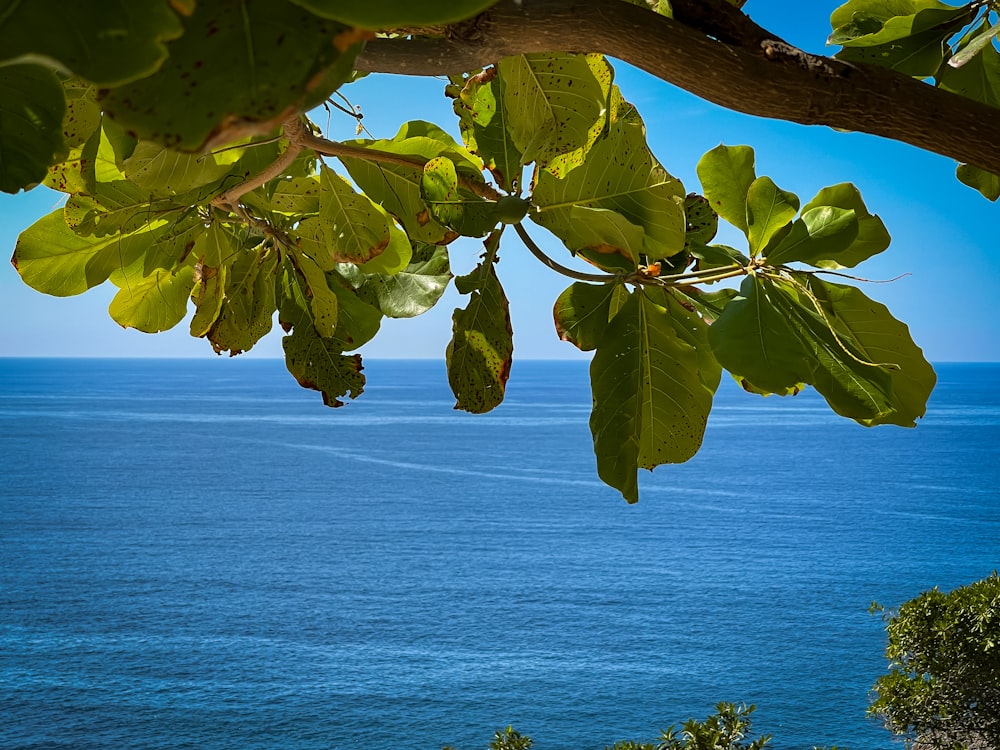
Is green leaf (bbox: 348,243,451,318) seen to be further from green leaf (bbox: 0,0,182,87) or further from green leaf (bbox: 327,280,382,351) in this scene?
green leaf (bbox: 0,0,182,87)

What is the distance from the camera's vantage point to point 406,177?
0.75 m

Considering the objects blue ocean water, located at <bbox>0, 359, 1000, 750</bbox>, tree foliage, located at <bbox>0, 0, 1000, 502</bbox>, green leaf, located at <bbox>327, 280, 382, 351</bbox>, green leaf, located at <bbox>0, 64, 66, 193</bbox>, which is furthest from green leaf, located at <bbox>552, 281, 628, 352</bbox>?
blue ocean water, located at <bbox>0, 359, 1000, 750</bbox>

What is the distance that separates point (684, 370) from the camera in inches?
28.0

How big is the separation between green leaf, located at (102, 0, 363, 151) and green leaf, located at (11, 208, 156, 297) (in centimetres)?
70

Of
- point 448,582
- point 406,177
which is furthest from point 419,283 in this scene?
point 448,582

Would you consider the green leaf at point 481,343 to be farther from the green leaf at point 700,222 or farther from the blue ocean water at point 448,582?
the blue ocean water at point 448,582

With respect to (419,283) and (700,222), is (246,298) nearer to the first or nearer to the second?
(419,283)

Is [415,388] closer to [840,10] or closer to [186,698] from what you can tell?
[186,698]

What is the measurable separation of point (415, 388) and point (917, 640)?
77.3 m

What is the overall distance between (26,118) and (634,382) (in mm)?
486

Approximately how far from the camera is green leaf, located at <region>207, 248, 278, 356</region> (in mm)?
997

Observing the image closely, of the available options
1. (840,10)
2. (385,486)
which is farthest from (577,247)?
(385,486)

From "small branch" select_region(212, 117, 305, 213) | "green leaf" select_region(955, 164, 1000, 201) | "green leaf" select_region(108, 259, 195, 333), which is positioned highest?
"green leaf" select_region(955, 164, 1000, 201)

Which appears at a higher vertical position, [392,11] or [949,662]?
[392,11]
